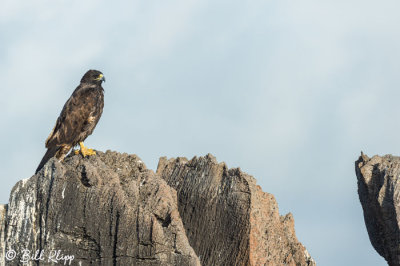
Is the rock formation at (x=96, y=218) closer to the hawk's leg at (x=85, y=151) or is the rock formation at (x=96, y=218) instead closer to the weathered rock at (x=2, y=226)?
the weathered rock at (x=2, y=226)

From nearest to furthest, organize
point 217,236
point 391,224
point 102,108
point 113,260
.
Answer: point 113,260
point 217,236
point 102,108
point 391,224

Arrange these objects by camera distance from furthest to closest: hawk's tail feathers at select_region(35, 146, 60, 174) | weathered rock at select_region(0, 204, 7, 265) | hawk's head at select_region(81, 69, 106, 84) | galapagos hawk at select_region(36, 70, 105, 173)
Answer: hawk's head at select_region(81, 69, 106, 84) < galapagos hawk at select_region(36, 70, 105, 173) < hawk's tail feathers at select_region(35, 146, 60, 174) < weathered rock at select_region(0, 204, 7, 265)

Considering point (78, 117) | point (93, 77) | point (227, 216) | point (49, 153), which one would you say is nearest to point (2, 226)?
point (49, 153)

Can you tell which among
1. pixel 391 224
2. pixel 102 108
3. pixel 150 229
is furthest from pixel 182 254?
pixel 391 224

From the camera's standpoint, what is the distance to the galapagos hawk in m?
22.9

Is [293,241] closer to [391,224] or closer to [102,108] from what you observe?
[391,224]

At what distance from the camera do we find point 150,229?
18.2m

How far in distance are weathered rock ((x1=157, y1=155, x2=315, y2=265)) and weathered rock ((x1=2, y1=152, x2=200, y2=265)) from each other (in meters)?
3.05

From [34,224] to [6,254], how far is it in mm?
976

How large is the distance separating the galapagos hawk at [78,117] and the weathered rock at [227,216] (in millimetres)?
2996

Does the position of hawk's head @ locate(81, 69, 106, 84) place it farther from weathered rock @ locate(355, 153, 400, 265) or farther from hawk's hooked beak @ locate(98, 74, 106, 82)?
weathered rock @ locate(355, 153, 400, 265)

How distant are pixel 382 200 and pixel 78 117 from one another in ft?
37.9

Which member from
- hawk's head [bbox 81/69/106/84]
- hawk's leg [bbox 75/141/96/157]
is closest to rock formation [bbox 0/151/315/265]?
hawk's leg [bbox 75/141/96/157]

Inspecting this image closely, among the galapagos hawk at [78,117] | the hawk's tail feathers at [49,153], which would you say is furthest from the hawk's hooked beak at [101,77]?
the hawk's tail feathers at [49,153]
